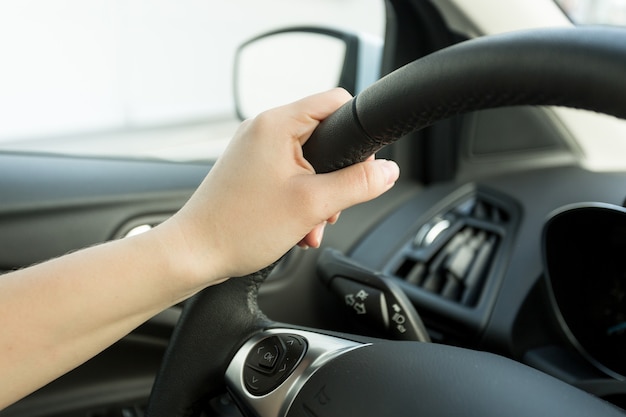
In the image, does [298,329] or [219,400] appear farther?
[219,400]

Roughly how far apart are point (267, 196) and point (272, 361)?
0.19 meters

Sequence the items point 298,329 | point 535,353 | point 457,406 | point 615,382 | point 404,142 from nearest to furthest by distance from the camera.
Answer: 1. point 457,406
2. point 298,329
3. point 615,382
4. point 535,353
5. point 404,142

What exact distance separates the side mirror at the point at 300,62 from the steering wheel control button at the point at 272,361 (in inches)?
33.1

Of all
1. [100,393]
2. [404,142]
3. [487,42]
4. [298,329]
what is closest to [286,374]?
[298,329]

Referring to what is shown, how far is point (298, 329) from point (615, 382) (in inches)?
20.1

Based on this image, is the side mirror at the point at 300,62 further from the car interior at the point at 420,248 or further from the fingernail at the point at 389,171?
the fingernail at the point at 389,171

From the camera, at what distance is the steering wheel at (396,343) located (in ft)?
1.46

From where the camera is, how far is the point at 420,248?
4.25 feet

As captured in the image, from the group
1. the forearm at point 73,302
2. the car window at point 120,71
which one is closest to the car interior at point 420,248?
the forearm at point 73,302

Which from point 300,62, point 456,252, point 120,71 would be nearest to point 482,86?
point 456,252

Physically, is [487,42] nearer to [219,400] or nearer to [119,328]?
[119,328]

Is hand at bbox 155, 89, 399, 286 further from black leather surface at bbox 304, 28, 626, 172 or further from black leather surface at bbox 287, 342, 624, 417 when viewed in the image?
black leather surface at bbox 287, 342, 624, 417

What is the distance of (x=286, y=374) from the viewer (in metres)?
0.68

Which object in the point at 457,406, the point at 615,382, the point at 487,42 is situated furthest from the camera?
the point at 615,382
